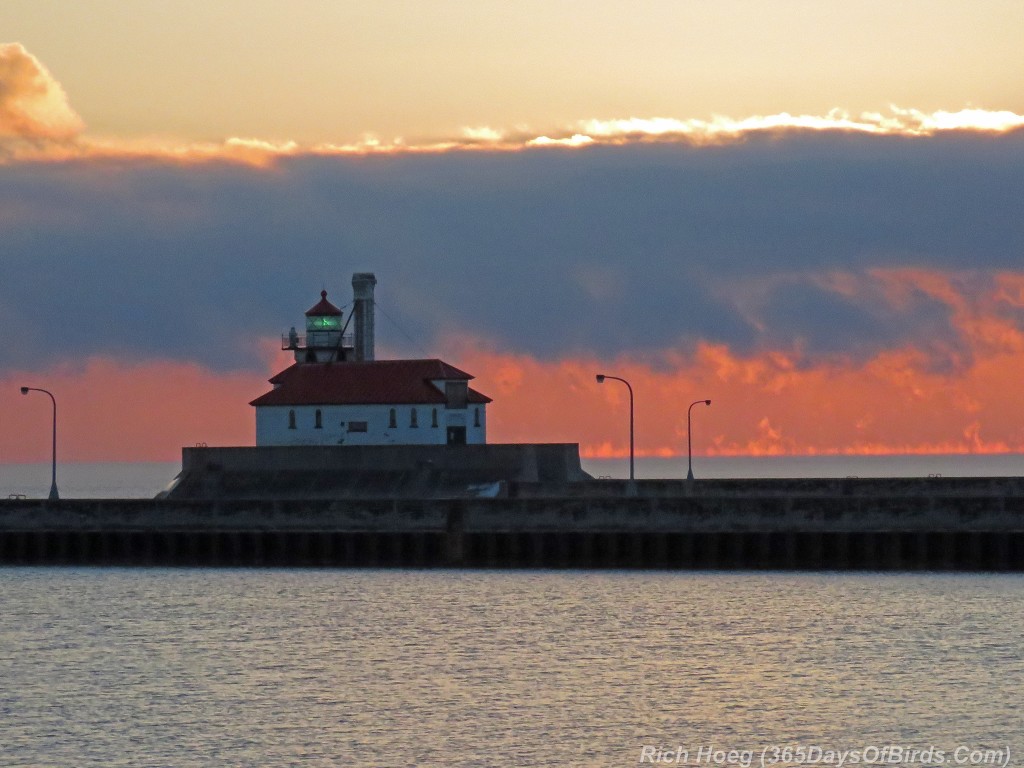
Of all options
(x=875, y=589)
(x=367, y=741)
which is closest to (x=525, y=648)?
(x=367, y=741)

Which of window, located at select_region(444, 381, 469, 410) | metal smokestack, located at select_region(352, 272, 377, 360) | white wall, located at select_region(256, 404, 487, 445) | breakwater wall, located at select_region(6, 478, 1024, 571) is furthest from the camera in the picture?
metal smokestack, located at select_region(352, 272, 377, 360)

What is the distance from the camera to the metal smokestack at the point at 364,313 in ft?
278

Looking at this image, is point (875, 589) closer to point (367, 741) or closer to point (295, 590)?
point (295, 590)

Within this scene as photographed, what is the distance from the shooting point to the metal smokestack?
84.6 meters

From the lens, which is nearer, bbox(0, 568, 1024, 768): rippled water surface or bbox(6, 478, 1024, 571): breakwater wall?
bbox(0, 568, 1024, 768): rippled water surface

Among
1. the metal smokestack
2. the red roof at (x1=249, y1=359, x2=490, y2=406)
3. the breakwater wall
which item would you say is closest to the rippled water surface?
the breakwater wall

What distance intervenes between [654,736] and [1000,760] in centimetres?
673

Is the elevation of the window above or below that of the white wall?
above

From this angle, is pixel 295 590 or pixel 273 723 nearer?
pixel 273 723

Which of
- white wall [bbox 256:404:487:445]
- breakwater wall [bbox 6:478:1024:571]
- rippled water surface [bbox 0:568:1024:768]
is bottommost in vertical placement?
rippled water surface [bbox 0:568:1024:768]

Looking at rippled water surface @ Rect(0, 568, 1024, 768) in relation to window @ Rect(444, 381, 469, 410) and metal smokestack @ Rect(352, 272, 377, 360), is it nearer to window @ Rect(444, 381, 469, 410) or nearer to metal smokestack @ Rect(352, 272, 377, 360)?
window @ Rect(444, 381, 469, 410)

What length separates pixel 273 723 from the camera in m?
36.4

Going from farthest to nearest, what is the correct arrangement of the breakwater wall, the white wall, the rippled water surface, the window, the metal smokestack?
1. the metal smokestack
2. the window
3. the white wall
4. the breakwater wall
5. the rippled water surface

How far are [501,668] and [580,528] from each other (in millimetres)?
20659
